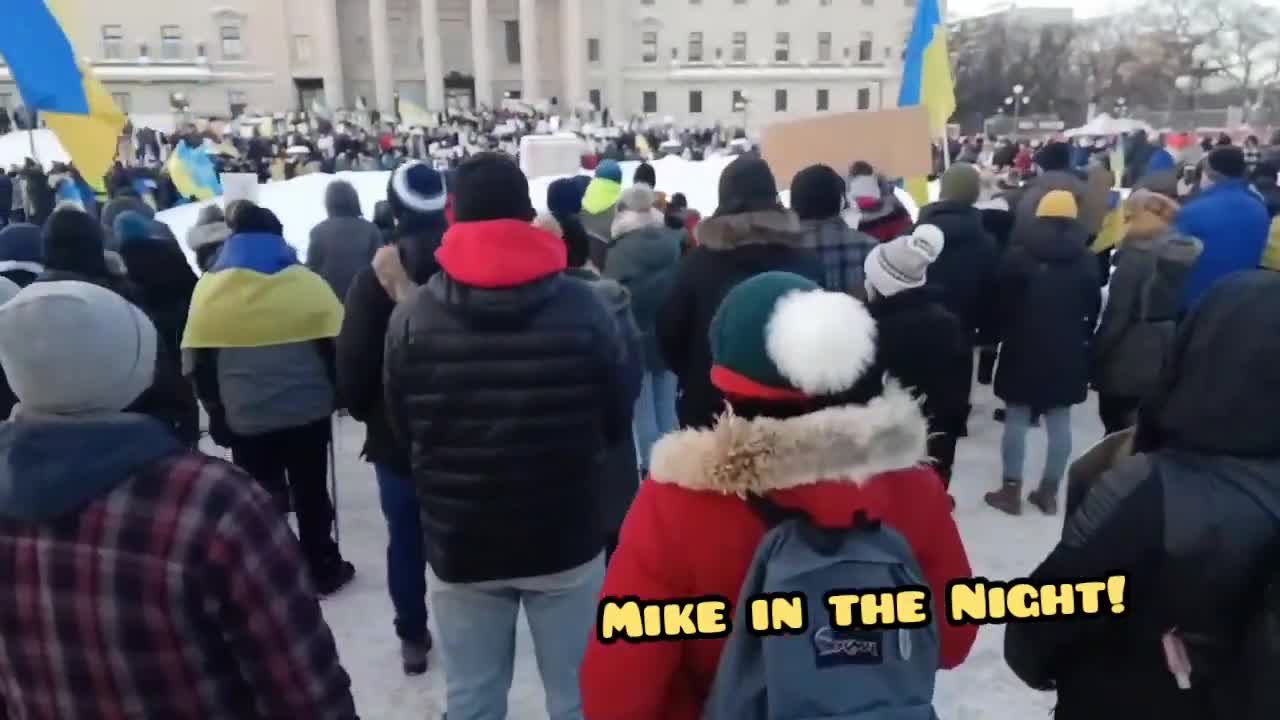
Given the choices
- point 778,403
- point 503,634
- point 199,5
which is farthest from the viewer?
point 199,5

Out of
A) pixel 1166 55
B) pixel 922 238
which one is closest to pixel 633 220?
pixel 922 238

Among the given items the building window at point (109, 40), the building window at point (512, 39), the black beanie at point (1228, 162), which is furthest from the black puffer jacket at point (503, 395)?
the building window at point (512, 39)

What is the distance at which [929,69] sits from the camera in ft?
25.0

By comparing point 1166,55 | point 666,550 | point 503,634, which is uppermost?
point 1166,55

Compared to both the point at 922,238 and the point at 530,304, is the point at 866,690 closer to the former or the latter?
the point at 530,304

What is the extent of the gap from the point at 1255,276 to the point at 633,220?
3.88 m

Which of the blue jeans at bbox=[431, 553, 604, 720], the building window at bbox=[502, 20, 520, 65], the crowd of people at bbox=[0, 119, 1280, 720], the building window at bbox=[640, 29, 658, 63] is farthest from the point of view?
the building window at bbox=[640, 29, 658, 63]

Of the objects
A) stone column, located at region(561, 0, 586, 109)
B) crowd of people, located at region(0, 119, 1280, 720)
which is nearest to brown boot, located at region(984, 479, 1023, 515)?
crowd of people, located at region(0, 119, 1280, 720)

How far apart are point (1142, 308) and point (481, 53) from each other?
5526cm

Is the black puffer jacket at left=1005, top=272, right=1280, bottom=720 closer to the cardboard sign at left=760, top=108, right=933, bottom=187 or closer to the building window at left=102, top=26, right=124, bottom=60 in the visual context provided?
the cardboard sign at left=760, top=108, right=933, bottom=187

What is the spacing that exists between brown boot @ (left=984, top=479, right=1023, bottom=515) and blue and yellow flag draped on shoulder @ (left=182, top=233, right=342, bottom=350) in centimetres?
351

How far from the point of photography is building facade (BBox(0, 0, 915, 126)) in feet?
181

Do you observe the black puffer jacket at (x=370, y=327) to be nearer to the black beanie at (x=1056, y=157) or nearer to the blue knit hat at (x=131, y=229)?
the blue knit hat at (x=131, y=229)

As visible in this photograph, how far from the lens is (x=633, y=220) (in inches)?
214
